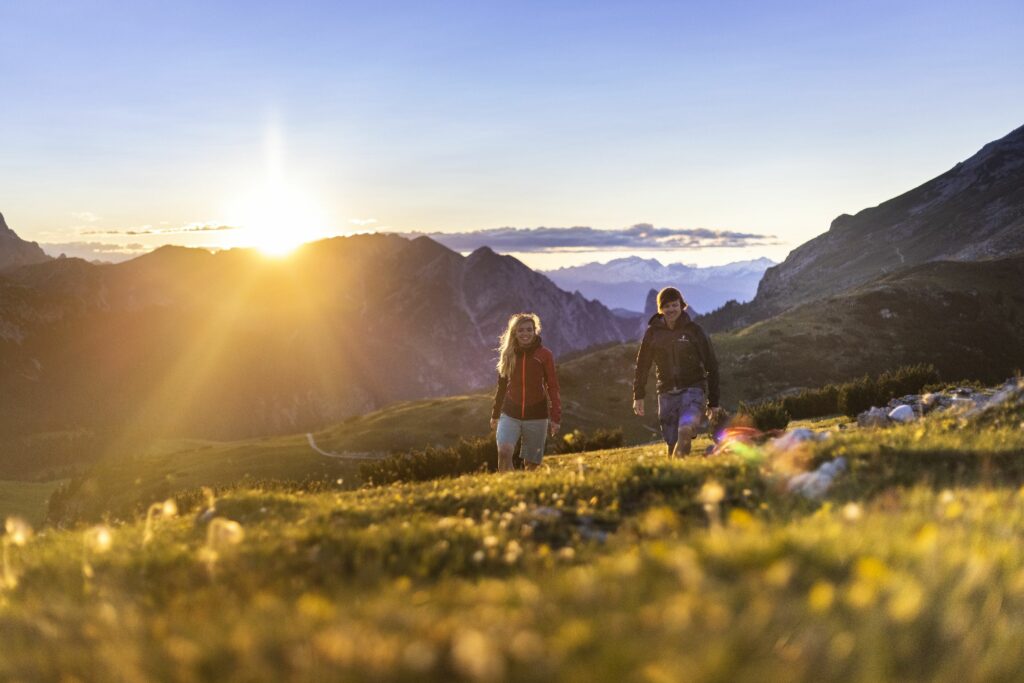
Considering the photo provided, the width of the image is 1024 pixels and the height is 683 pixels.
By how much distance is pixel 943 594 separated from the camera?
2998 mm

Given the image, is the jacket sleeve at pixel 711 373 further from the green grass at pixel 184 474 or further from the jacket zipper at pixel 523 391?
the green grass at pixel 184 474

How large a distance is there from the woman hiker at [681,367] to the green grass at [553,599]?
23.7 ft

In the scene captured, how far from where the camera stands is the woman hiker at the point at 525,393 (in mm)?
14164

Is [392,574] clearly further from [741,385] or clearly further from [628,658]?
[741,385]

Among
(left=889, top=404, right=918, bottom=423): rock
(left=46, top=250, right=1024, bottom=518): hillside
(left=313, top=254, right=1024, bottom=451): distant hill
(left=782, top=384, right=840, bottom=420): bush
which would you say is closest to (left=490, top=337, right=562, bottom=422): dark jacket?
(left=889, top=404, right=918, bottom=423): rock

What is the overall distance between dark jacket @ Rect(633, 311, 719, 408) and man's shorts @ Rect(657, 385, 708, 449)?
5.7 inches

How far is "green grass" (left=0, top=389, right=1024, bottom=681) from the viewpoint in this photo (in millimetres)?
2324

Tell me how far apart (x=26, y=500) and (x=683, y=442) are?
91.0 meters

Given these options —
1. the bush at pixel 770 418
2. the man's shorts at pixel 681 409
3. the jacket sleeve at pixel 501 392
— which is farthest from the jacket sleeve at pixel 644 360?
the bush at pixel 770 418

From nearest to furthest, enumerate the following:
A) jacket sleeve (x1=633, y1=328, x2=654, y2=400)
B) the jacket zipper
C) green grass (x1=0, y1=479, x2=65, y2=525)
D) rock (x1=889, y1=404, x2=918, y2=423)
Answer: jacket sleeve (x1=633, y1=328, x2=654, y2=400)
the jacket zipper
rock (x1=889, y1=404, x2=918, y2=423)
green grass (x1=0, y1=479, x2=65, y2=525)

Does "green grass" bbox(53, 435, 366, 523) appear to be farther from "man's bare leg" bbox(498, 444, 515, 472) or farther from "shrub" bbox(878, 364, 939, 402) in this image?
"shrub" bbox(878, 364, 939, 402)

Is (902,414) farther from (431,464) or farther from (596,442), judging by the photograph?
(596,442)

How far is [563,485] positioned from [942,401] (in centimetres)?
1685

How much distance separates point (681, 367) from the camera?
13562 millimetres
